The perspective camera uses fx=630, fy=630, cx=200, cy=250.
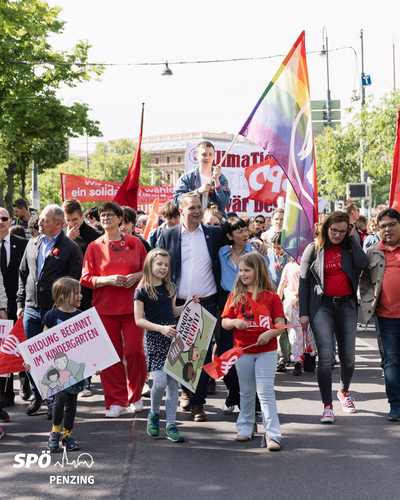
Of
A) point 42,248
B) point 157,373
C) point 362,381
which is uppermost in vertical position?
point 42,248

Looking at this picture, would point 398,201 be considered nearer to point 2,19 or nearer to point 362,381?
point 362,381

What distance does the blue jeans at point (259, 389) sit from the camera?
5.02 meters

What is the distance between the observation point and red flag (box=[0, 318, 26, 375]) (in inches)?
228

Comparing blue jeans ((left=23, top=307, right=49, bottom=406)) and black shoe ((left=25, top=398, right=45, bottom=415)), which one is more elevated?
blue jeans ((left=23, top=307, right=49, bottom=406))

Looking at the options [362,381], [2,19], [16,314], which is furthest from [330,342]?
[2,19]

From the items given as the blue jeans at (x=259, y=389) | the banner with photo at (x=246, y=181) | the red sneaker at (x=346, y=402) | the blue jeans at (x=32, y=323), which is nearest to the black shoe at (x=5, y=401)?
the blue jeans at (x=32, y=323)

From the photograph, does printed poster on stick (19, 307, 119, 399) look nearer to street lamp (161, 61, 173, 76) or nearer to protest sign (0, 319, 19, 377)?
protest sign (0, 319, 19, 377)

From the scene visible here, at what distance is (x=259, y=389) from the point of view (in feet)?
16.6

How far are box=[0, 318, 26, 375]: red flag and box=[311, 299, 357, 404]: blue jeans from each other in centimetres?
276

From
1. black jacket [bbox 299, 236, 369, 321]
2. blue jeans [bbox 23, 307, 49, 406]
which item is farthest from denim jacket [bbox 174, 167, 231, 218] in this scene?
blue jeans [bbox 23, 307, 49, 406]

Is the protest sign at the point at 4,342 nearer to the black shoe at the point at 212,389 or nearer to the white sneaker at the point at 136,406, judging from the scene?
the white sneaker at the point at 136,406

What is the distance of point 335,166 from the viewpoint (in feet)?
115

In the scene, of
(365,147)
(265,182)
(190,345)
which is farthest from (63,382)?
(365,147)

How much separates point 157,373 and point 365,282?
2.23m
